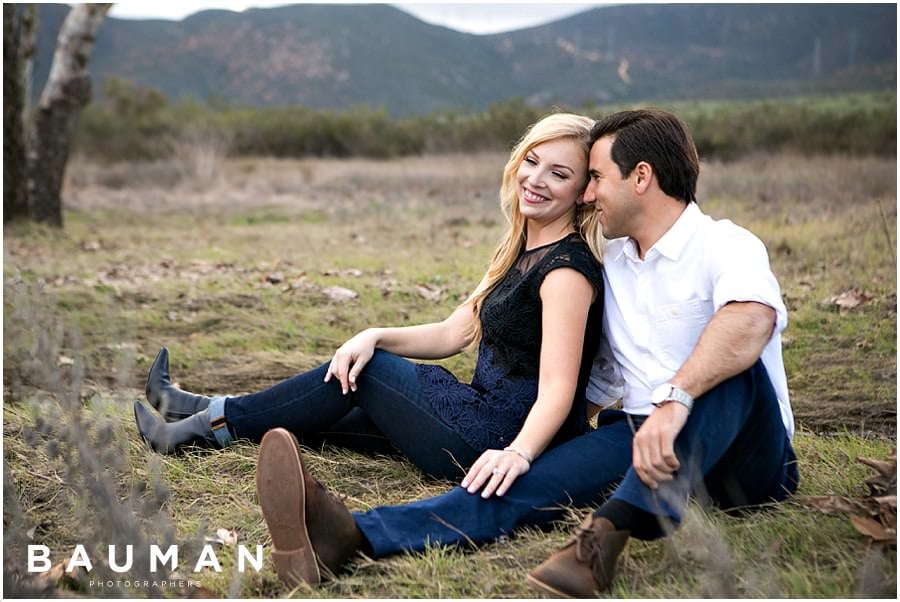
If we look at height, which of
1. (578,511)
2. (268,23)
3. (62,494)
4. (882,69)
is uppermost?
(268,23)

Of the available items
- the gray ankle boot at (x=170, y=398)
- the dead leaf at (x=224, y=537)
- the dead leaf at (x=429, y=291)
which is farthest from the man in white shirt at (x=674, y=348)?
the dead leaf at (x=429, y=291)

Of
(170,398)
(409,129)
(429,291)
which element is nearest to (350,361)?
(170,398)

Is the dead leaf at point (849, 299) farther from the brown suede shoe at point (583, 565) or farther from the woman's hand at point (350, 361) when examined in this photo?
→ the brown suede shoe at point (583, 565)

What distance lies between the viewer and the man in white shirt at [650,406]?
7.89 feet

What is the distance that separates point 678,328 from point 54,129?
989cm

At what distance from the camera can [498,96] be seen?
5012cm

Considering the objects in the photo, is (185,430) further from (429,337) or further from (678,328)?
(678,328)

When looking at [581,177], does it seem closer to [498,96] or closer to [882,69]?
[882,69]

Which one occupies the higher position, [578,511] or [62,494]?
[578,511]

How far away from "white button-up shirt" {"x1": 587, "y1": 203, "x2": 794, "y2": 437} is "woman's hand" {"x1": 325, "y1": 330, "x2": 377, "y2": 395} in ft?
2.71

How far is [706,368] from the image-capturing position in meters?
2.46

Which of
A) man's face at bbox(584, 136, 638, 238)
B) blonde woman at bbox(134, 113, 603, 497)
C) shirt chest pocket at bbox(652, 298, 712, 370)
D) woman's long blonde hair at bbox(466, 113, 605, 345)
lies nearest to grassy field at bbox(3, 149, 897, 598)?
blonde woman at bbox(134, 113, 603, 497)

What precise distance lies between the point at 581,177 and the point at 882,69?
1182 inches

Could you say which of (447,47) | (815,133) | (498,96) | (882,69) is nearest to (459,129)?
(815,133)
